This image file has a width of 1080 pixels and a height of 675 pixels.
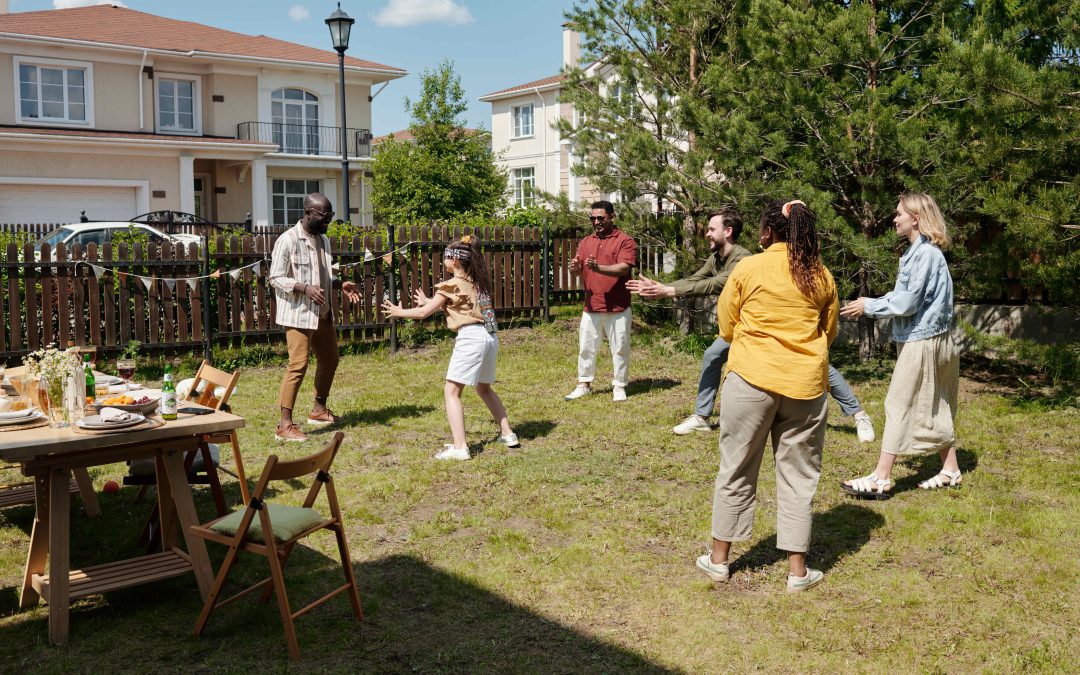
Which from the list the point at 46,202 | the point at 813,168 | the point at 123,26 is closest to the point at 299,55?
the point at 123,26

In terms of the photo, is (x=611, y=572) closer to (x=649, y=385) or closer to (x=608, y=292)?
(x=608, y=292)

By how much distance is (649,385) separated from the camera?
1017 centimetres

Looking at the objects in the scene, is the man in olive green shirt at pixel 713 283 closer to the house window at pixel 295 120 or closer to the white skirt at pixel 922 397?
the white skirt at pixel 922 397

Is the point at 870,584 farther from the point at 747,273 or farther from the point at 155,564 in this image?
the point at 155,564

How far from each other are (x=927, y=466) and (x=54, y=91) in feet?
93.3

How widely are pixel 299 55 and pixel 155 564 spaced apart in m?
30.2

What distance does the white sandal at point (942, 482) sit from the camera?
6297 mm

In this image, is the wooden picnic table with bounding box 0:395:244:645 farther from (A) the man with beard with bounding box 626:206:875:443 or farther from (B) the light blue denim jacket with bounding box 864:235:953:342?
(B) the light blue denim jacket with bounding box 864:235:953:342

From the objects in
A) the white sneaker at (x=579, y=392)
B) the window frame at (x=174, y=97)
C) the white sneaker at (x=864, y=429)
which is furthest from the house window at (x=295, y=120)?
→ the white sneaker at (x=864, y=429)

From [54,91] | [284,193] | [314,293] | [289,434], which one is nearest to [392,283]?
[314,293]

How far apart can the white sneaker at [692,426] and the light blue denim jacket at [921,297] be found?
2.40 meters

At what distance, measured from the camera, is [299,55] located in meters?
32.2

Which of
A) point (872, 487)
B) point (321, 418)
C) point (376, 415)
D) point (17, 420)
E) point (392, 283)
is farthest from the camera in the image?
point (392, 283)

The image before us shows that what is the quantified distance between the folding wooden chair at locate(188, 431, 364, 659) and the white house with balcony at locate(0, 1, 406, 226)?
978 inches
